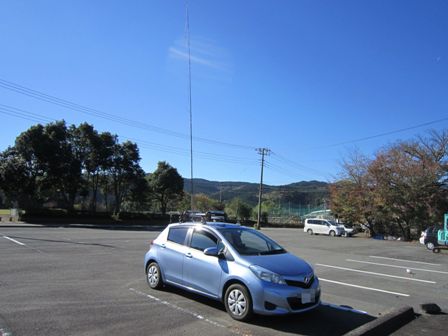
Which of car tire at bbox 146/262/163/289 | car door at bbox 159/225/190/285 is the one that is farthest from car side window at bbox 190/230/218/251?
car tire at bbox 146/262/163/289

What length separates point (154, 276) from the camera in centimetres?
888

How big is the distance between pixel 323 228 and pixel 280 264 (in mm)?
40517

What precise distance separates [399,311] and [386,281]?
17.0 ft

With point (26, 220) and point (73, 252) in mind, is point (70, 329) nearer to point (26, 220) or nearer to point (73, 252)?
point (73, 252)

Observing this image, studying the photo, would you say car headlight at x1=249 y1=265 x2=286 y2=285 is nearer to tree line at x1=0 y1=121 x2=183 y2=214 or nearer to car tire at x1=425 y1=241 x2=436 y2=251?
car tire at x1=425 y1=241 x2=436 y2=251

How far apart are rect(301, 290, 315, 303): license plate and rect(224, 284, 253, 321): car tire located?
0.86m

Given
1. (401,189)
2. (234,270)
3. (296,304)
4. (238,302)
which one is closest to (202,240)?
(234,270)

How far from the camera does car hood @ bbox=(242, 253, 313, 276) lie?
6668 mm

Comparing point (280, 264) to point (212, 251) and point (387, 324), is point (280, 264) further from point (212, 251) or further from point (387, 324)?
point (387, 324)

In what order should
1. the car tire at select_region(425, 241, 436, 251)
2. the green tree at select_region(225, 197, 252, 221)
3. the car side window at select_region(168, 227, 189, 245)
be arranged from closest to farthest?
the car side window at select_region(168, 227, 189, 245) < the car tire at select_region(425, 241, 436, 251) < the green tree at select_region(225, 197, 252, 221)

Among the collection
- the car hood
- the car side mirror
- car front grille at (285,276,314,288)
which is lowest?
car front grille at (285,276,314,288)

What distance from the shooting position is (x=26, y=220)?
4038 cm

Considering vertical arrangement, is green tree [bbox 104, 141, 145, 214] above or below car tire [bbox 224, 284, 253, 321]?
above

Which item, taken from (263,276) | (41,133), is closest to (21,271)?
(263,276)
